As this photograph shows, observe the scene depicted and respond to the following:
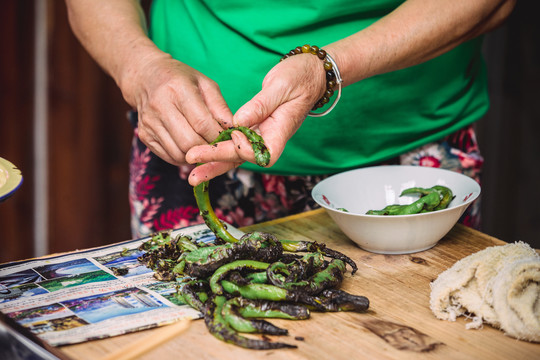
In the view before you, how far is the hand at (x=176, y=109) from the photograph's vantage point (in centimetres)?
141

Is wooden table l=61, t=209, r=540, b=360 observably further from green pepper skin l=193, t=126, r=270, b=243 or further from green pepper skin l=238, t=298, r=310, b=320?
green pepper skin l=193, t=126, r=270, b=243

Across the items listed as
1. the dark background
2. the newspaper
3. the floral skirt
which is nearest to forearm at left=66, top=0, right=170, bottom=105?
the floral skirt

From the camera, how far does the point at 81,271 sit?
4.49 ft

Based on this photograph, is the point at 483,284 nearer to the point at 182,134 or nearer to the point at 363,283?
the point at 363,283

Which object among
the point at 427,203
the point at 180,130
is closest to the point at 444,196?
the point at 427,203

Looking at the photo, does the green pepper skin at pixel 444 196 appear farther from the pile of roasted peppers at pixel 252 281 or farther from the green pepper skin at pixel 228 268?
the green pepper skin at pixel 228 268

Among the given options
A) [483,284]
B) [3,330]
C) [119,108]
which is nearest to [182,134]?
[3,330]

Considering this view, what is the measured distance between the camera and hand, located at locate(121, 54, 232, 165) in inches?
55.4

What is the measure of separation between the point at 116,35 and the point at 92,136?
5.00ft

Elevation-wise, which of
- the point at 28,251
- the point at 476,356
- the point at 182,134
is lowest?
the point at 28,251

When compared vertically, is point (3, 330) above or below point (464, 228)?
above

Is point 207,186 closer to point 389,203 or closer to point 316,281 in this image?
point 316,281

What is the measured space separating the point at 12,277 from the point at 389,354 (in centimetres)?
85

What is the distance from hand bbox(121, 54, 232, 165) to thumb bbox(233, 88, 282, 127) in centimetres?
8
